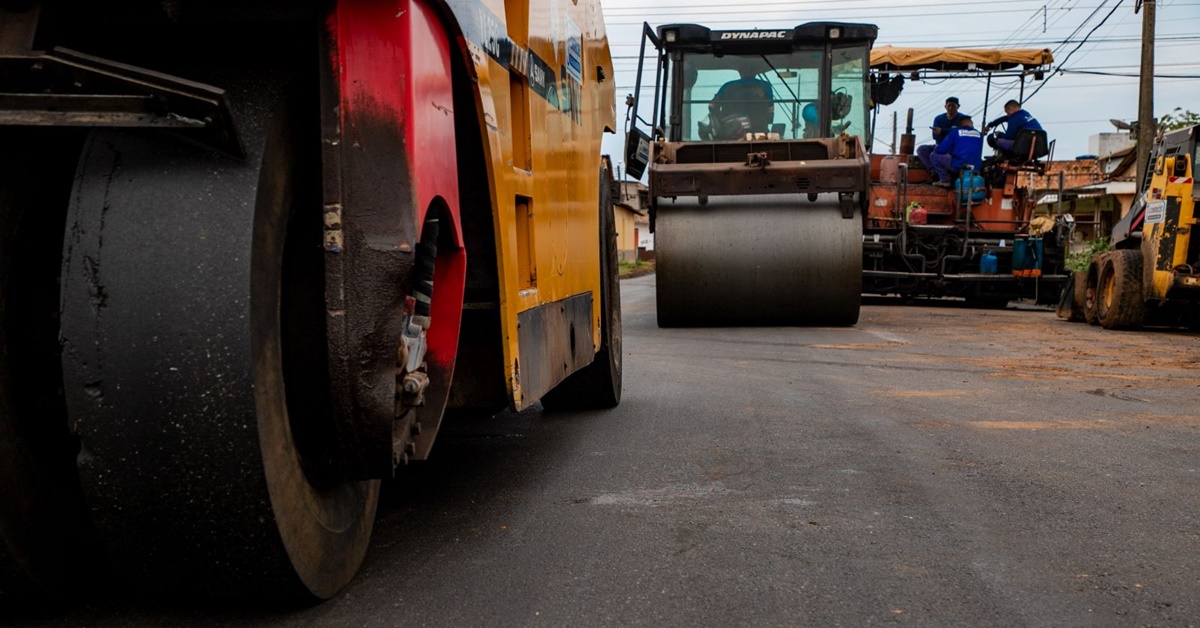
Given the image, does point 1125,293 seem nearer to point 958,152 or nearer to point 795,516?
point 958,152

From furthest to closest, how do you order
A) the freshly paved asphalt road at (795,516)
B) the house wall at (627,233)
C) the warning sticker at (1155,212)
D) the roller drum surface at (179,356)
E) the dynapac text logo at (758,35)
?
the house wall at (627,233), the dynapac text logo at (758,35), the warning sticker at (1155,212), the freshly paved asphalt road at (795,516), the roller drum surface at (179,356)

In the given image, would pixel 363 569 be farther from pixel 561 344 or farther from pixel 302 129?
pixel 561 344

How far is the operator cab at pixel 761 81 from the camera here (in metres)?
13.7

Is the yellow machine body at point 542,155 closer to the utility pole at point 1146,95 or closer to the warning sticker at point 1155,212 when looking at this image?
the warning sticker at point 1155,212

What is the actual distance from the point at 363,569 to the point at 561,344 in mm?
1516

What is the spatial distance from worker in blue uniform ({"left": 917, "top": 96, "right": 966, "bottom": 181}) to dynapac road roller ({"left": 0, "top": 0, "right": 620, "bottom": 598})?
15701 millimetres

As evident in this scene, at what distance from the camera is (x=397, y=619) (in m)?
2.66

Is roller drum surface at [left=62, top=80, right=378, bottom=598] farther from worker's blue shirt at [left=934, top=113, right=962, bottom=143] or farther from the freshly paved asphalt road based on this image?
worker's blue shirt at [left=934, top=113, right=962, bottom=143]

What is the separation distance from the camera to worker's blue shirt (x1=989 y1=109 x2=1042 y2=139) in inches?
675

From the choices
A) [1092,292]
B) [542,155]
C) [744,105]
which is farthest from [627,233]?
[542,155]

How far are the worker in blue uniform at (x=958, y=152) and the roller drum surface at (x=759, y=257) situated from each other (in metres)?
6.03

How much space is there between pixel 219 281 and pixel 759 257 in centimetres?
995

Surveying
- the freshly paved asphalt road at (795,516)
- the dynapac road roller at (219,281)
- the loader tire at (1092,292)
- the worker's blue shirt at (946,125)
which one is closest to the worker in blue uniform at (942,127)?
the worker's blue shirt at (946,125)

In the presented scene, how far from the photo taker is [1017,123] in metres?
17.2
